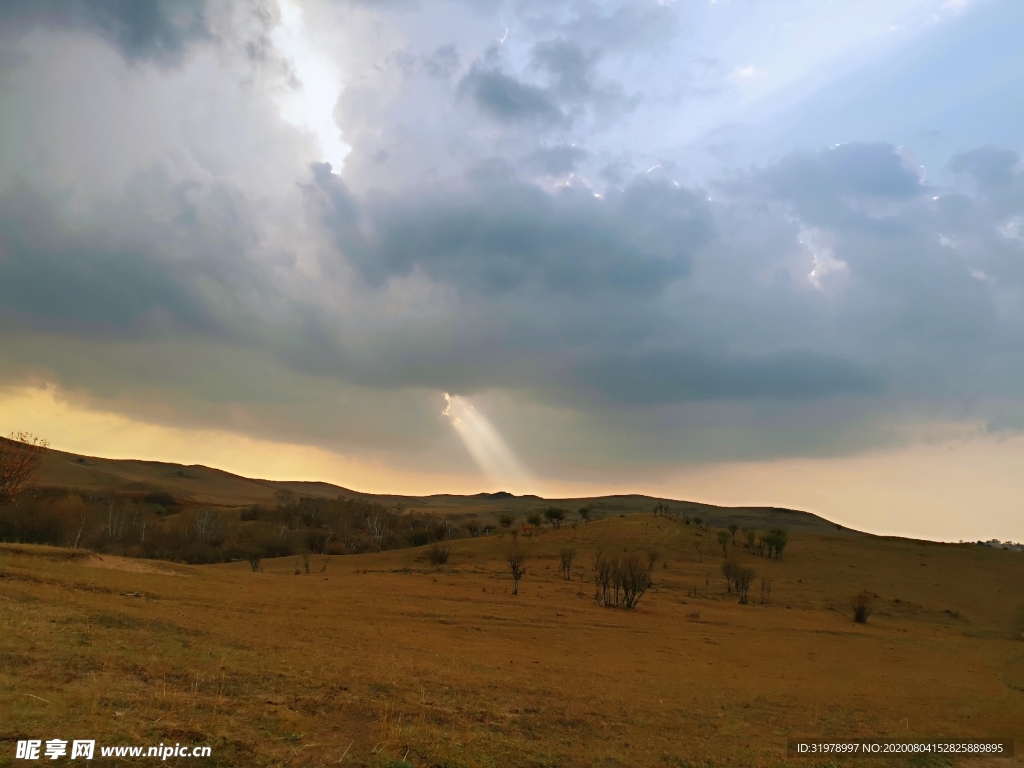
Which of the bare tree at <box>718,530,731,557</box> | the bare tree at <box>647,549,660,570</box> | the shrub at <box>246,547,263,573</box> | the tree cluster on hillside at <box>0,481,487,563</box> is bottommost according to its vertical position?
the shrub at <box>246,547,263,573</box>

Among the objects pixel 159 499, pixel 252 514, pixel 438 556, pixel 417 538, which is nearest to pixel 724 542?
pixel 438 556

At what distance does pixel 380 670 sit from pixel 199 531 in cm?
5869

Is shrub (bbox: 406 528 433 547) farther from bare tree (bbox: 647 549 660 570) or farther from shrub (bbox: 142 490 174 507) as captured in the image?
shrub (bbox: 142 490 174 507)

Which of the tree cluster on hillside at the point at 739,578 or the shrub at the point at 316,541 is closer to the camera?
the tree cluster on hillside at the point at 739,578

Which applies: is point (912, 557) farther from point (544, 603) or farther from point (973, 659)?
point (544, 603)

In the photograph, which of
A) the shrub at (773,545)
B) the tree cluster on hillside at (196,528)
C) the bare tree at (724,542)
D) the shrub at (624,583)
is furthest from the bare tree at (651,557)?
the tree cluster on hillside at (196,528)

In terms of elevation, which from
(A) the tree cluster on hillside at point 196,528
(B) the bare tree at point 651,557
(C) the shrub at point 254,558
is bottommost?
(C) the shrub at point 254,558

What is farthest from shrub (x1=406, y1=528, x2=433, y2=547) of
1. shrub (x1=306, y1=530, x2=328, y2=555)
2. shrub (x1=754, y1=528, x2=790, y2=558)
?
shrub (x1=754, y1=528, x2=790, y2=558)

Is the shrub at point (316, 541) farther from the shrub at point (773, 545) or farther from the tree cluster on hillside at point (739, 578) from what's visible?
the shrub at point (773, 545)

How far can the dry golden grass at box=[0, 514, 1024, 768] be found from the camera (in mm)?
8273

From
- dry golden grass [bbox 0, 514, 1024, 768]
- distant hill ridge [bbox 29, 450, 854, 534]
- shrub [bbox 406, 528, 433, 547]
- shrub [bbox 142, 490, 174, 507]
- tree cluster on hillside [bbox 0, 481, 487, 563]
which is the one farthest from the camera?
distant hill ridge [bbox 29, 450, 854, 534]

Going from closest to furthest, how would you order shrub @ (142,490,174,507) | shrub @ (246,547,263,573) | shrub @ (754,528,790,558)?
shrub @ (246,547,263,573), shrub @ (754,528,790,558), shrub @ (142,490,174,507)

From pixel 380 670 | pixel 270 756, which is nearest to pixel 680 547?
pixel 380 670

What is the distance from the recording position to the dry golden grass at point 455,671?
827cm
